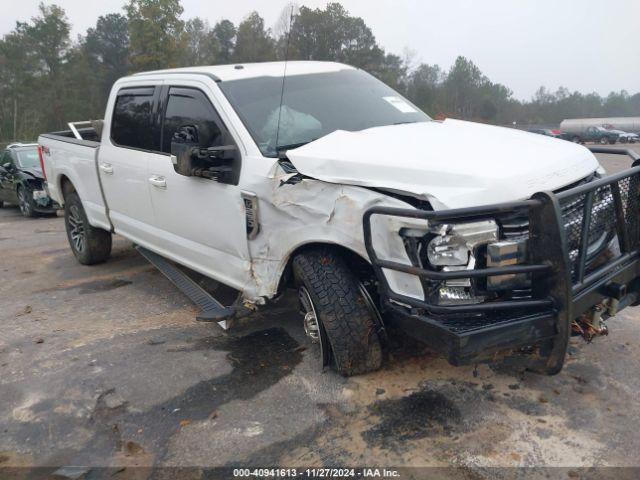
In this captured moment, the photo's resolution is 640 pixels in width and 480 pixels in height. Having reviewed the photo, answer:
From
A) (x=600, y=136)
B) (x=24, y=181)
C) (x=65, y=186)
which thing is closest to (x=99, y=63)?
(x=600, y=136)

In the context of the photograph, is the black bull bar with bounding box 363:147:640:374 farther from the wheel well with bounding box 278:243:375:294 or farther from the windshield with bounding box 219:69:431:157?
the windshield with bounding box 219:69:431:157

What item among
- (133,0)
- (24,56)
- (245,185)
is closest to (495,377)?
(245,185)

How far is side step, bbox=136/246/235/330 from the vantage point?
390cm

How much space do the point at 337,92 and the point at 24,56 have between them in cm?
5447

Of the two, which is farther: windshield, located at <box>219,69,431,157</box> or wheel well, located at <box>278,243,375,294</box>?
windshield, located at <box>219,69,431,157</box>

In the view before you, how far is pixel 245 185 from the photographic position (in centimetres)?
365

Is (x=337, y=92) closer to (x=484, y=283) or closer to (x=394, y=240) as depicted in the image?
(x=394, y=240)

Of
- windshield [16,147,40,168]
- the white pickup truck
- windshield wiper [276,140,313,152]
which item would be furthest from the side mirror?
windshield [16,147,40,168]

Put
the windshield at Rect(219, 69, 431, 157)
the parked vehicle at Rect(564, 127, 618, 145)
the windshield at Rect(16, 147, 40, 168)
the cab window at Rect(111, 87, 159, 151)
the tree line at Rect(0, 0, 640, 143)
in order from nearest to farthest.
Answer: the windshield at Rect(219, 69, 431, 157) < the cab window at Rect(111, 87, 159, 151) < the windshield at Rect(16, 147, 40, 168) < the tree line at Rect(0, 0, 640, 143) < the parked vehicle at Rect(564, 127, 618, 145)

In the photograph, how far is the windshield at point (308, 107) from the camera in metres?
3.83

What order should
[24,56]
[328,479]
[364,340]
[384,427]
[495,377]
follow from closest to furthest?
[328,479]
[384,427]
[364,340]
[495,377]
[24,56]

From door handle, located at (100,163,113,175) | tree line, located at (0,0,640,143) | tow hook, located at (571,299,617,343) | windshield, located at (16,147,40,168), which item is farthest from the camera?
tree line, located at (0,0,640,143)

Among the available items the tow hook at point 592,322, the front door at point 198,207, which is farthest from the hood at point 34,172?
the tow hook at point 592,322

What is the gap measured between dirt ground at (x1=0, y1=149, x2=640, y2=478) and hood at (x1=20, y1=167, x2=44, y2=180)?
8.50m
